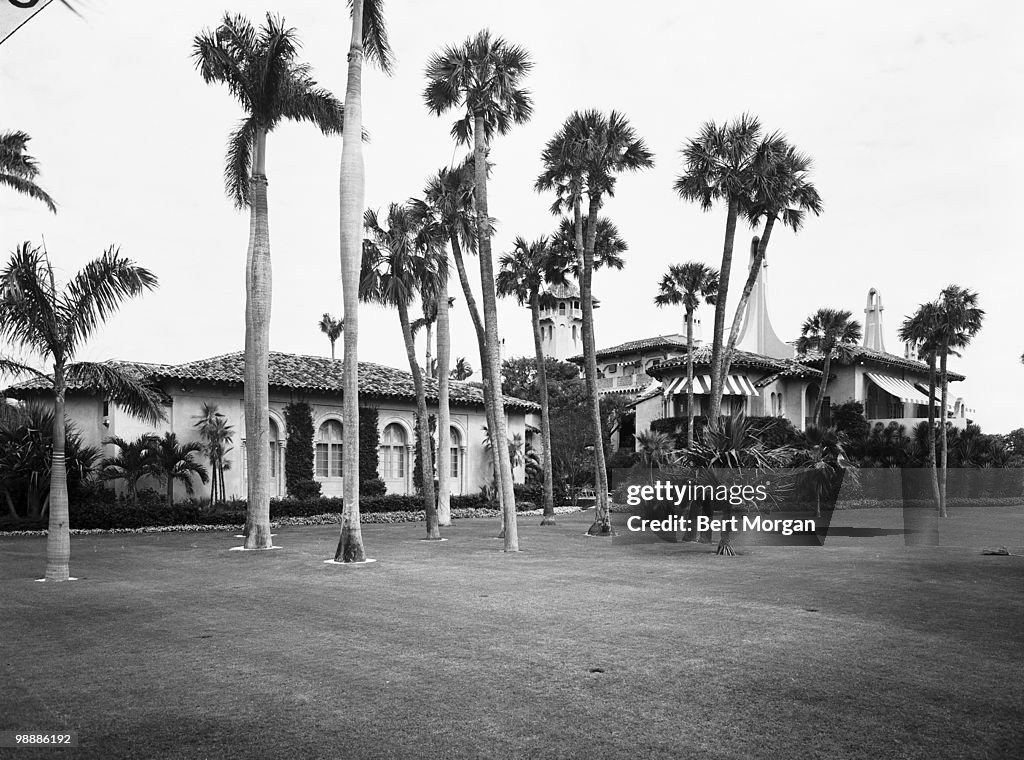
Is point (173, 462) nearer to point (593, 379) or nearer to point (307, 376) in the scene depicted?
point (307, 376)

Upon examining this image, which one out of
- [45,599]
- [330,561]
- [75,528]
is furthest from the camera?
[75,528]

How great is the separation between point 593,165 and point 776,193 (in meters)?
5.52

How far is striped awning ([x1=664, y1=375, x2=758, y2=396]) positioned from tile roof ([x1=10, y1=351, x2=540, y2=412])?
9337mm

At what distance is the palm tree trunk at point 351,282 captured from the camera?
64.8 ft

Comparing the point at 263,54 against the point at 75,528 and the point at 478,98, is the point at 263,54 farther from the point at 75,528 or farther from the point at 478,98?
the point at 75,528

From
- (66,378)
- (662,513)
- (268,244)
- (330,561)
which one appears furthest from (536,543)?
(66,378)

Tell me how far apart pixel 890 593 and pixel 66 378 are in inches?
591

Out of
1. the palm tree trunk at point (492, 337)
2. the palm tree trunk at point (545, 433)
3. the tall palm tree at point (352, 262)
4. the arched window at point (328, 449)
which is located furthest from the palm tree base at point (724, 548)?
the arched window at point (328, 449)

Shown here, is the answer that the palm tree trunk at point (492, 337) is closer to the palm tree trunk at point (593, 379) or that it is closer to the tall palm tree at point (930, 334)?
the palm tree trunk at point (593, 379)

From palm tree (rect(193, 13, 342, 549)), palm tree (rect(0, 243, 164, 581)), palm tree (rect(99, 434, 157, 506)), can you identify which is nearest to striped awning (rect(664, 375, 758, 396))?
palm tree (rect(99, 434, 157, 506))

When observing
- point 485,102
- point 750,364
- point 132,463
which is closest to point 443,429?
point 132,463

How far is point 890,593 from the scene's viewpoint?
46.5ft

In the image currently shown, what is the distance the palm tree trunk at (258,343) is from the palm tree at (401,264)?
3.19 meters

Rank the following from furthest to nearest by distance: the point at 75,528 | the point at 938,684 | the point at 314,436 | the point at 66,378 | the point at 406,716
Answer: the point at 314,436 < the point at 75,528 < the point at 66,378 < the point at 938,684 < the point at 406,716
